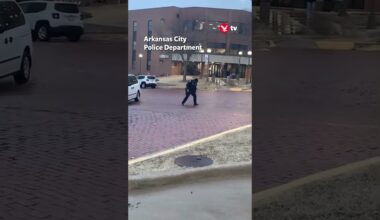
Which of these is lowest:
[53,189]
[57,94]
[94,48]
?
[53,189]

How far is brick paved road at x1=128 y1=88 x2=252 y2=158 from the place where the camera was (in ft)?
10.5

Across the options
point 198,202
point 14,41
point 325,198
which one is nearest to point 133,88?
point 198,202

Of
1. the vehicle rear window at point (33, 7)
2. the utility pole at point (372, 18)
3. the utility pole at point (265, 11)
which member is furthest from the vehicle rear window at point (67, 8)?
the utility pole at point (372, 18)

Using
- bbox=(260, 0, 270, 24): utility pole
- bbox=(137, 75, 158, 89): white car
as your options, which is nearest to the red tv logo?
bbox=(137, 75, 158, 89): white car

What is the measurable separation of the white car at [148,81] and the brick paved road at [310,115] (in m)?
1.77

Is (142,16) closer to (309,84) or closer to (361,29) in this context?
(309,84)

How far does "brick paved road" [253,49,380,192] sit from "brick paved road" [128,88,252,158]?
1.46 m

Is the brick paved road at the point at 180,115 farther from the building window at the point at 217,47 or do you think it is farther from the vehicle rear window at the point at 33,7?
the vehicle rear window at the point at 33,7

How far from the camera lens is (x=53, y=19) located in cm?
703

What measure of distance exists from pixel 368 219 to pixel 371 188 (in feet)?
2.08

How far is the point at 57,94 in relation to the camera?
8.66 m

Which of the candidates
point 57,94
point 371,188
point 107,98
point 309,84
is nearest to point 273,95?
point 309,84

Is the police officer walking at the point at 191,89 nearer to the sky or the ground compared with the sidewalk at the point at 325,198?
nearer to the sky

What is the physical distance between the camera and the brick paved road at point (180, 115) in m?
3.20
